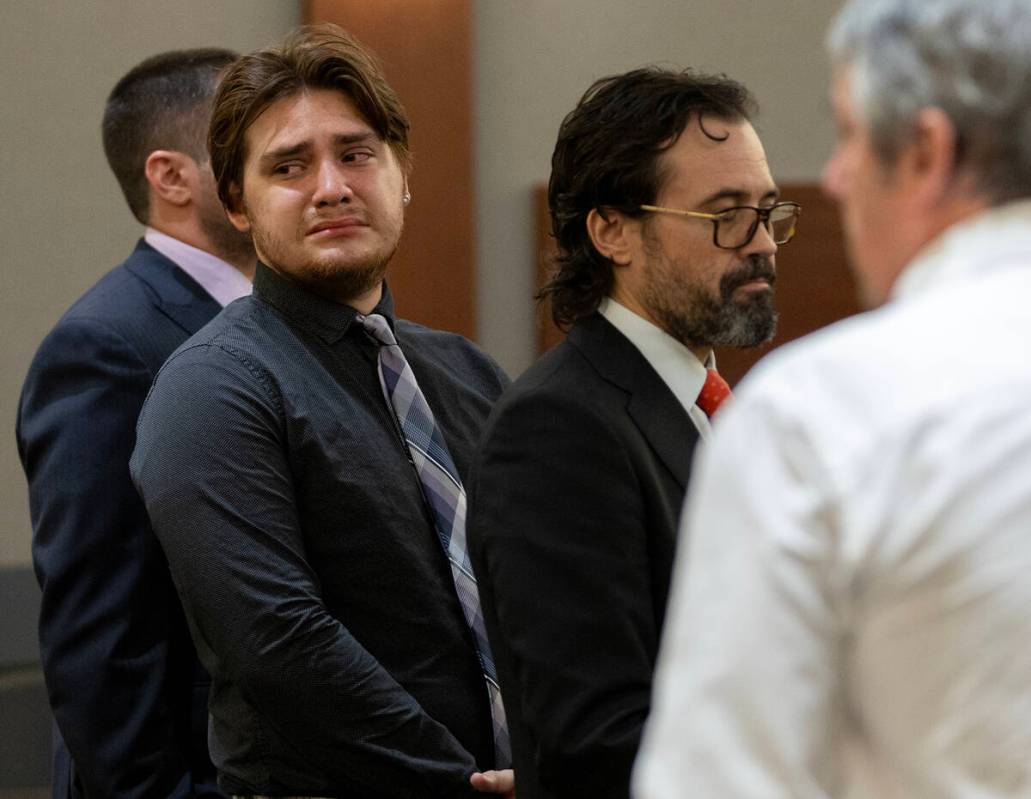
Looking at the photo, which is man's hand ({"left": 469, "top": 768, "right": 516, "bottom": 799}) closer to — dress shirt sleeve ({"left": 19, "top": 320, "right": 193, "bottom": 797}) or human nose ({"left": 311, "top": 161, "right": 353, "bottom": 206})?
dress shirt sleeve ({"left": 19, "top": 320, "right": 193, "bottom": 797})

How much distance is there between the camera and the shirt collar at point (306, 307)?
2.09m

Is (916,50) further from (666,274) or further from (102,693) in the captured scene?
(102,693)

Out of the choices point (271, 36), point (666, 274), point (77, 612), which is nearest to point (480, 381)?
point (666, 274)

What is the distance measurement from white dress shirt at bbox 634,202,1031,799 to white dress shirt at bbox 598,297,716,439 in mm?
851

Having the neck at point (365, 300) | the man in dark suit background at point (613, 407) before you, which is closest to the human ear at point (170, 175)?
the neck at point (365, 300)

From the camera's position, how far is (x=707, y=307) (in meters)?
1.83

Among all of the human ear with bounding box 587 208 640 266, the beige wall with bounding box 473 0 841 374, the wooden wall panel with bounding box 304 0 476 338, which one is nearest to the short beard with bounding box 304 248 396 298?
the human ear with bounding box 587 208 640 266

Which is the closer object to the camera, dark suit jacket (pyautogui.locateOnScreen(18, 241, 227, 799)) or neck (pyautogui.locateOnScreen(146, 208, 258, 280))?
dark suit jacket (pyautogui.locateOnScreen(18, 241, 227, 799))

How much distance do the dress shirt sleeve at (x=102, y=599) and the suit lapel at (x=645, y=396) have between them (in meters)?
0.84

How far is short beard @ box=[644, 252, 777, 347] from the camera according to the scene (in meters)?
1.82

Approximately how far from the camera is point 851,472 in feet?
2.91

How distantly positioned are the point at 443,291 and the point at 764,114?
1056 millimetres

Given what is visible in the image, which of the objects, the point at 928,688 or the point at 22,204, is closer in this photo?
the point at 928,688

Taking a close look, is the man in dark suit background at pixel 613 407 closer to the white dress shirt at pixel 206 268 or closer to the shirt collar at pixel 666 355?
→ the shirt collar at pixel 666 355
